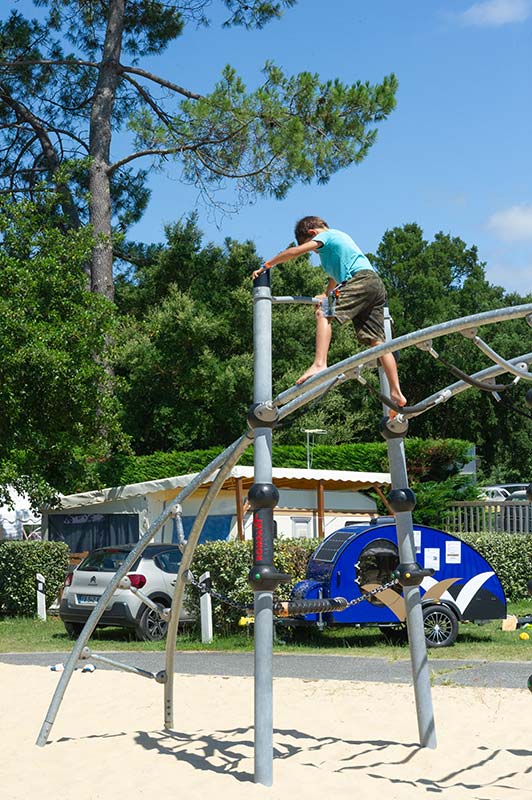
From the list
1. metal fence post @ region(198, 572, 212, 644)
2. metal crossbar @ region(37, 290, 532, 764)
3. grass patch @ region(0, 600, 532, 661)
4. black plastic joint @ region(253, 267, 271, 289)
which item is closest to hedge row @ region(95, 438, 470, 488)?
grass patch @ region(0, 600, 532, 661)

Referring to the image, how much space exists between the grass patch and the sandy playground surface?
2.70 meters

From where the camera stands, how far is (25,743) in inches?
295

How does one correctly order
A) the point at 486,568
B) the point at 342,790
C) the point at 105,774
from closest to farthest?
the point at 342,790 < the point at 105,774 < the point at 486,568

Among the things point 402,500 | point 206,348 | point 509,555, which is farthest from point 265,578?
point 206,348

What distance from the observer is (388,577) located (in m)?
13.2

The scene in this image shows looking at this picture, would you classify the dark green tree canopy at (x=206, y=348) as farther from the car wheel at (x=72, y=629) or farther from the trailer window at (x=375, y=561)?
the trailer window at (x=375, y=561)

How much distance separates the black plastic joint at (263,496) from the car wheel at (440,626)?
7425 millimetres

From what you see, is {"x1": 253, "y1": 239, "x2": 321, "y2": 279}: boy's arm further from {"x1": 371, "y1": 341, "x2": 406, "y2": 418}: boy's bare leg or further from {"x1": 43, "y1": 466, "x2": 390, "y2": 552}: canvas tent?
{"x1": 43, "y1": 466, "x2": 390, "y2": 552}: canvas tent

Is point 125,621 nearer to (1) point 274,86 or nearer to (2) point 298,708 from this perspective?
(2) point 298,708

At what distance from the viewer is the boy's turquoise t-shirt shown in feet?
20.5

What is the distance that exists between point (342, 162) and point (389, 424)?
17.4 meters

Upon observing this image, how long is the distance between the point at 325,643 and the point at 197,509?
6341 mm

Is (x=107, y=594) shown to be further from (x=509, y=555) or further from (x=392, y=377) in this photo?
(x=509, y=555)

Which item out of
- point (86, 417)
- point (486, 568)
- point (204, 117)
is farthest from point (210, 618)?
point (204, 117)
